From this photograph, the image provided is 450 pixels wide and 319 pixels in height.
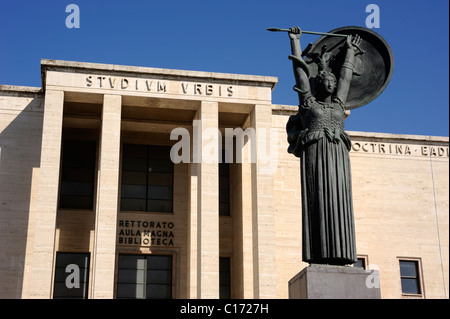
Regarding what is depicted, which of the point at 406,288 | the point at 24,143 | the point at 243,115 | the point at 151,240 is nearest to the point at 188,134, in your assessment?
the point at 243,115

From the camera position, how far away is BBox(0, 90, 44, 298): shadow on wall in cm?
2484

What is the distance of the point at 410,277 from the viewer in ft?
95.8

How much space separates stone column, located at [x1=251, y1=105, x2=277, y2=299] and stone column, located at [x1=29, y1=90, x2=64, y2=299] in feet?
25.1

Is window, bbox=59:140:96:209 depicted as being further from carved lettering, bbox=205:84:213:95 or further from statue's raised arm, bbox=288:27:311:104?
statue's raised arm, bbox=288:27:311:104

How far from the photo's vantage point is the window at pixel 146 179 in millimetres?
28250

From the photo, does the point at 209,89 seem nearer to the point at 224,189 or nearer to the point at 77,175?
the point at 224,189

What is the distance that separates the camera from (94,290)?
22391 mm

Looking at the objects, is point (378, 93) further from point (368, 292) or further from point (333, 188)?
point (368, 292)

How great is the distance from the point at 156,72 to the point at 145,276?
8.86 metres

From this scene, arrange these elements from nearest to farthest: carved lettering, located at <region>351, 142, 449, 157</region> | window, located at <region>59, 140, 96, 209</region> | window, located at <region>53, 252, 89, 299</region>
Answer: window, located at <region>53, 252, 89, 299</region>
window, located at <region>59, 140, 96, 209</region>
carved lettering, located at <region>351, 142, 449, 157</region>

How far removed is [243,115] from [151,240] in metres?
6.84

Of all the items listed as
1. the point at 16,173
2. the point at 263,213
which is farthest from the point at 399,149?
the point at 16,173

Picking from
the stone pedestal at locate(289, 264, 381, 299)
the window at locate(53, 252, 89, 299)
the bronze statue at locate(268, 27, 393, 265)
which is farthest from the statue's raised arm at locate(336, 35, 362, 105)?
the window at locate(53, 252, 89, 299)

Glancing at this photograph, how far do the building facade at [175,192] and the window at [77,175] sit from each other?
6 cm
